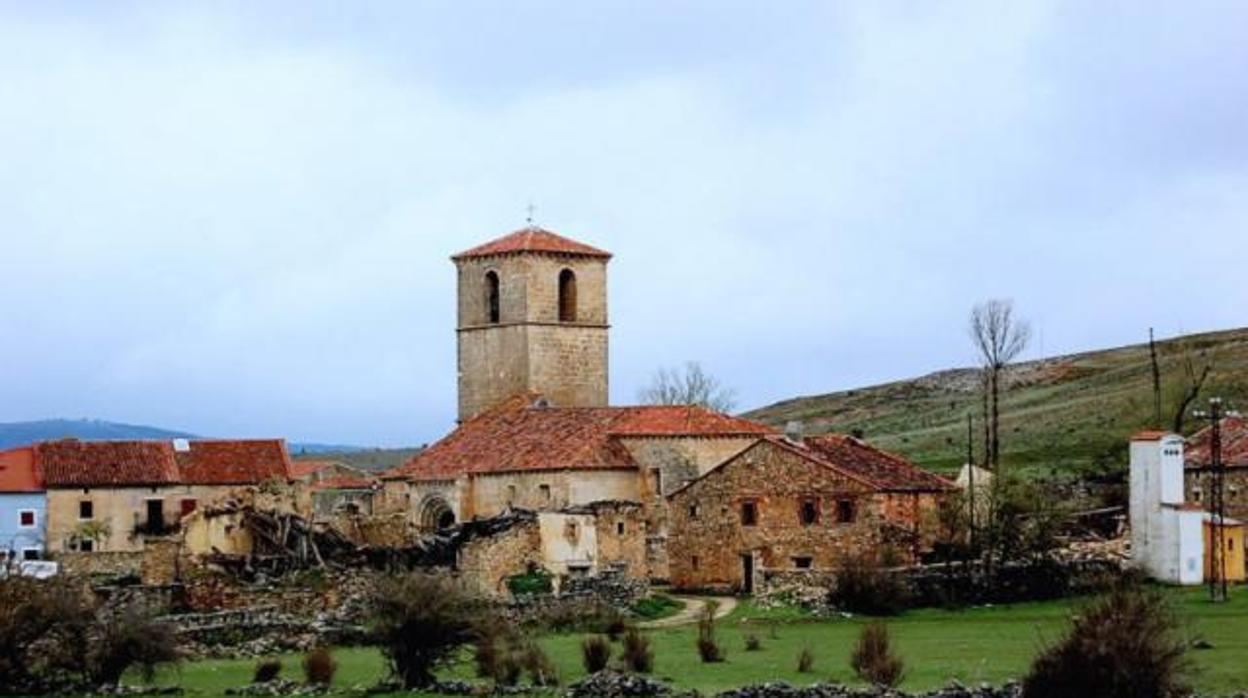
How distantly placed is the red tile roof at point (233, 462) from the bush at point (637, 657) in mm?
36771

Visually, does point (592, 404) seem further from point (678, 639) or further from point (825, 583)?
point (678, 639)

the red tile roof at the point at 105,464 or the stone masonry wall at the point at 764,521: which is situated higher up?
the red tile roof at the point at 105,464

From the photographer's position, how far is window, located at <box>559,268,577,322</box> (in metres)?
75.3

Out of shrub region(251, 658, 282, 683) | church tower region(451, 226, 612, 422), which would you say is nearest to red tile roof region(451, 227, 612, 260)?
church tower region(451, 226, 612, 422)

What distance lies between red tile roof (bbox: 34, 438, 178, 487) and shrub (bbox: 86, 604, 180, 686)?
115 feet

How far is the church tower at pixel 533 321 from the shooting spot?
74438 millimetres

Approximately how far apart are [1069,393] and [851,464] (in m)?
56.6

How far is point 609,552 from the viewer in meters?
58.2

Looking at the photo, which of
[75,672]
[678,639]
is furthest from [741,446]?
[75,672]

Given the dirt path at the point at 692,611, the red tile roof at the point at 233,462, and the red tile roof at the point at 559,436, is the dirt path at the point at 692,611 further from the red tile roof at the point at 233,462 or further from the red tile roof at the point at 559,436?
the red tile roof at the point at 233,462

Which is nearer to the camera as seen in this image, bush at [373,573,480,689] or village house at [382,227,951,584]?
bush at [373,573,480,689]

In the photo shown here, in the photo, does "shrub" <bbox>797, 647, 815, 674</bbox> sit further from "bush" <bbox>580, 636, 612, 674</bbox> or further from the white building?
the white building

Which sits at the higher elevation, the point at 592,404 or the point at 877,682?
the point at 592,404

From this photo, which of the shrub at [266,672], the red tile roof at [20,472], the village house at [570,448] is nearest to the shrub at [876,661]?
the shrub at [266,672]
